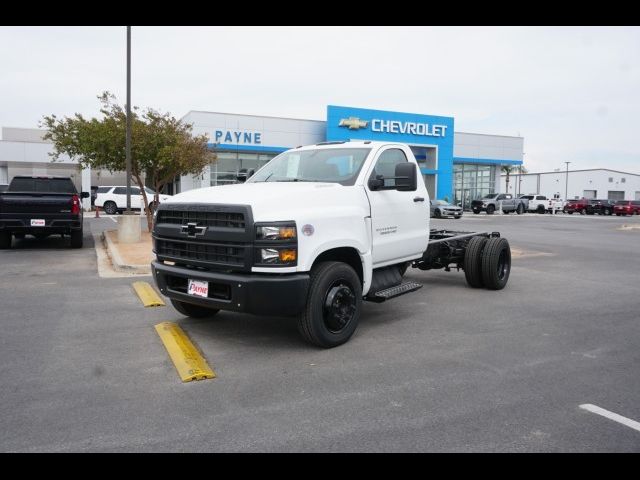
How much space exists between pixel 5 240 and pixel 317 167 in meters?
10.9

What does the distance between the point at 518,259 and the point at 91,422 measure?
37.9 ft

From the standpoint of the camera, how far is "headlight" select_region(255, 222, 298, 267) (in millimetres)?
4910

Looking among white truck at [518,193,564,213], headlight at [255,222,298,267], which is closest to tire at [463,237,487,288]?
headlight at [255,222,298,267]

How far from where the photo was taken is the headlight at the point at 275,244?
491 cm

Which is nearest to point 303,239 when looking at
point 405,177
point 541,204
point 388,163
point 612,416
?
point 405,177

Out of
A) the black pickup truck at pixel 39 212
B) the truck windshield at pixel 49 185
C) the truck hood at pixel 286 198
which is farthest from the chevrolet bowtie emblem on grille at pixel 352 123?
the truck hood at pixel 286 198

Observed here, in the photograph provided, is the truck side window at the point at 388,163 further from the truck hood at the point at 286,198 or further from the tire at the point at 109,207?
the tire at the point at 109,207

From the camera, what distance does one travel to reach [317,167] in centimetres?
640

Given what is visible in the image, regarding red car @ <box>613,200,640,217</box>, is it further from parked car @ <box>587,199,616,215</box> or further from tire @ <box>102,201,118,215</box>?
tire @ <box>102,201,118,215</box>

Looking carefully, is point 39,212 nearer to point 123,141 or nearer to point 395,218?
point 123,141

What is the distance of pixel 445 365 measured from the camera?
196 inches

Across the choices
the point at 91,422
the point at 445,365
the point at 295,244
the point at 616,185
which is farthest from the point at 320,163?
the point at 616,185

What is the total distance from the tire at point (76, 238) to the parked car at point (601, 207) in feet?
152

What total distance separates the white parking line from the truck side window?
3.11 metres
